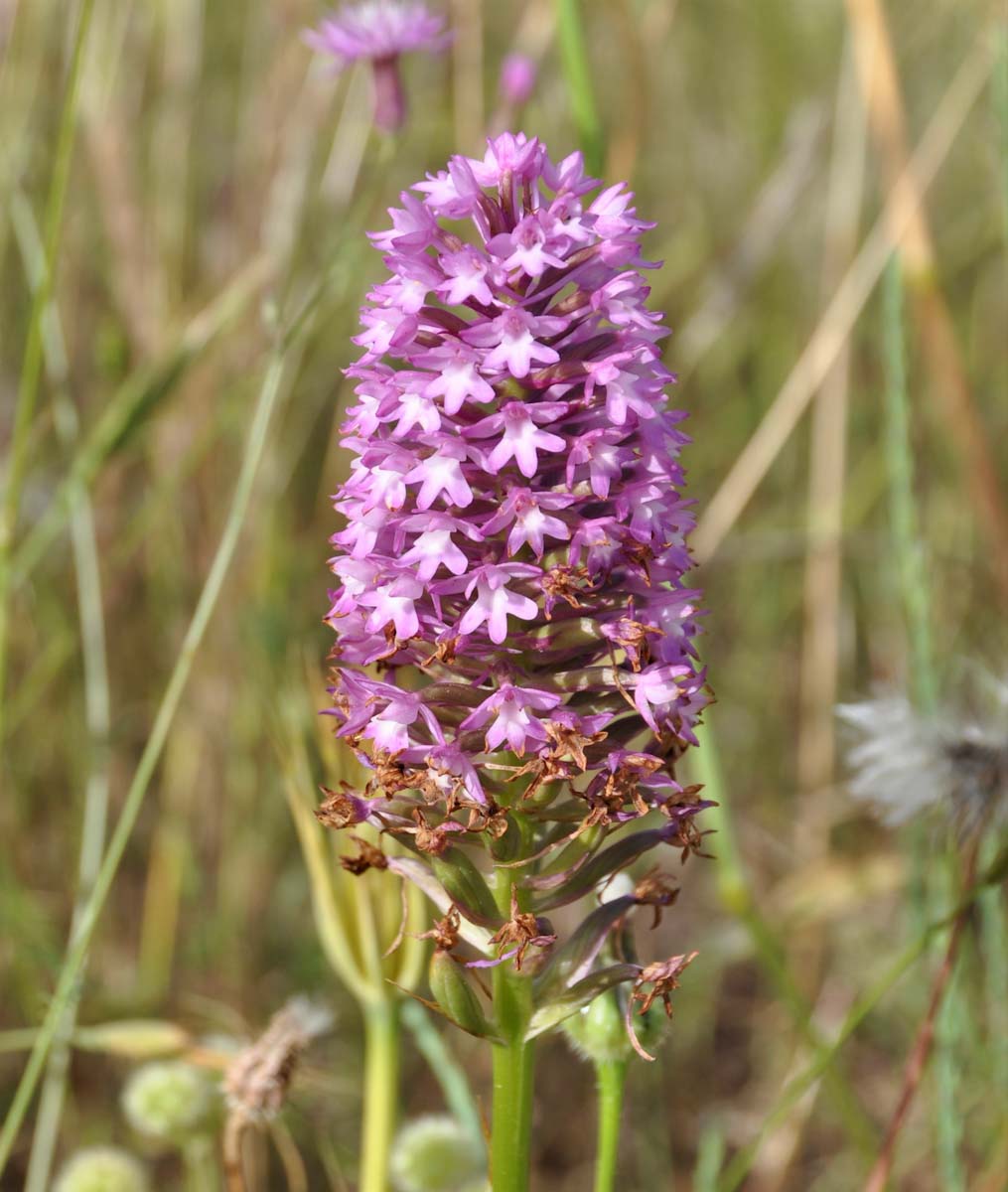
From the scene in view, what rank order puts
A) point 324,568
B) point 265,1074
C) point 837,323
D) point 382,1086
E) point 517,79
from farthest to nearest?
1. point 324,568
2. point 837,323
3. point 517,79
4. point 382,1086
5. point 265,1074

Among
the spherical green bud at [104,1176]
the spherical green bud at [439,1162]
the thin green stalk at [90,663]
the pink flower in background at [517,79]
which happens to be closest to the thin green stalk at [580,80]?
the pink flower in background at [517,79]

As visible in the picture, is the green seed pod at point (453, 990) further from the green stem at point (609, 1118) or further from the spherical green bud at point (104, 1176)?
the spherical green bud at point (104, 1176)

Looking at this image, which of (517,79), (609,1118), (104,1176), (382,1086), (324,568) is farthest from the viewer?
(324,568)

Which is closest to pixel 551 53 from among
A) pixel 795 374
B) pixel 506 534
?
pixel 795 374

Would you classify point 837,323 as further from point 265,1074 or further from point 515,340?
point 265,1074

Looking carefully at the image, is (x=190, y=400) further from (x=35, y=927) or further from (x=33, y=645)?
(x=35, y=927)

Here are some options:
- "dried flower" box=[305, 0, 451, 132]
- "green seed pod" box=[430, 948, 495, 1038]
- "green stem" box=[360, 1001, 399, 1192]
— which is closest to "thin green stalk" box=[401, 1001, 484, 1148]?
"green stem" box=[360, 1001, 399, 1192]

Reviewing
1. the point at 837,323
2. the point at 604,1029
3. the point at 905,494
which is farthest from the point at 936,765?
the point at 837,323
